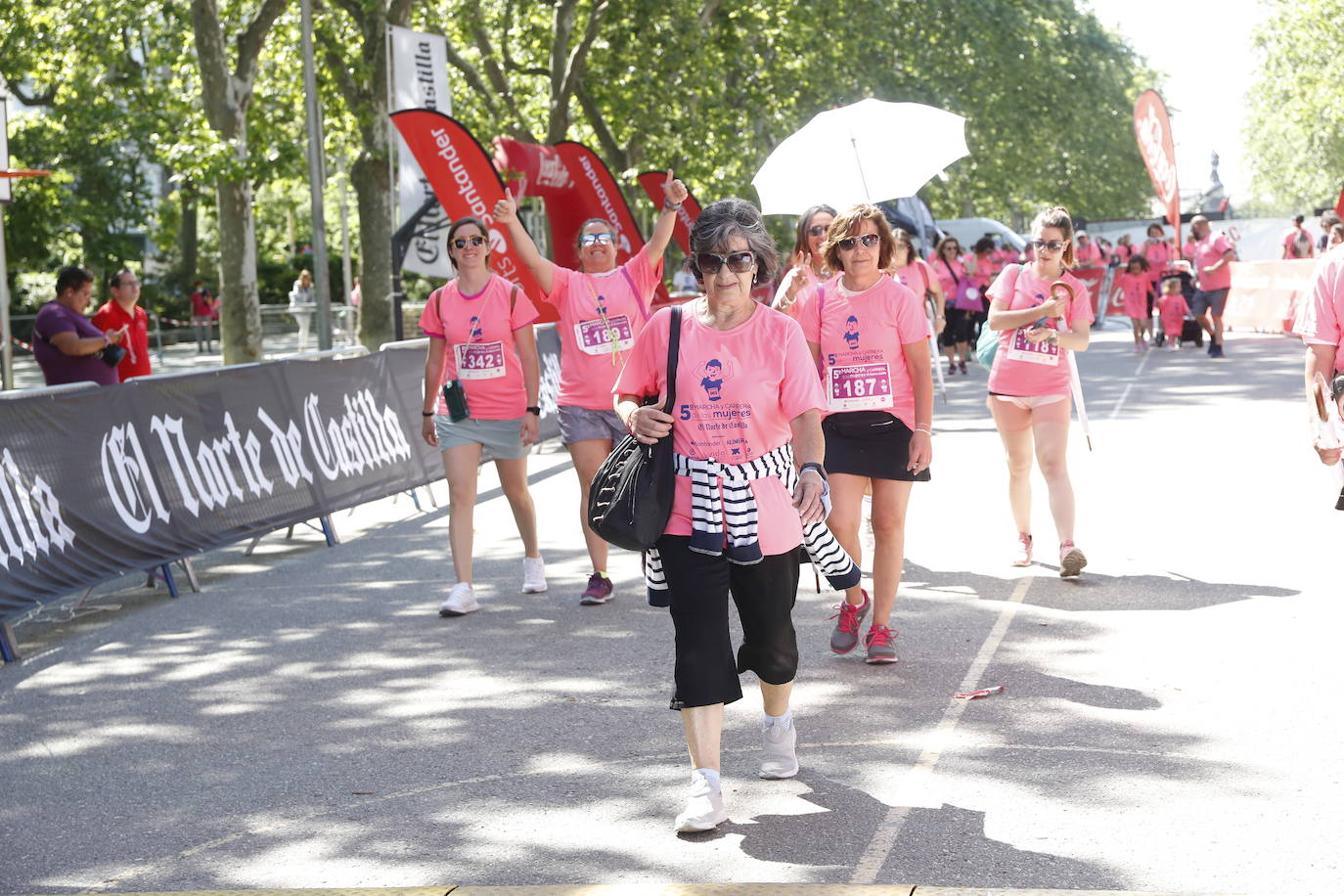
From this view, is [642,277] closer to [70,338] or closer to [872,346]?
[872,346]

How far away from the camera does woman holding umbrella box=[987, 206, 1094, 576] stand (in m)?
8.39

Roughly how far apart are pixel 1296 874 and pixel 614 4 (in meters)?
26.6

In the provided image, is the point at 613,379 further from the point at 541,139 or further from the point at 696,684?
the point at 541,139

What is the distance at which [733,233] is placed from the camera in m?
4.93

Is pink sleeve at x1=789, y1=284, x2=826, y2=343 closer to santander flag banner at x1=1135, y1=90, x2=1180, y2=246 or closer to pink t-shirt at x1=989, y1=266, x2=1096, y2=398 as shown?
pink t-shirt at x1=989, y1=266, x2=1096, y2=398

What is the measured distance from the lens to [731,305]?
5.00 meters

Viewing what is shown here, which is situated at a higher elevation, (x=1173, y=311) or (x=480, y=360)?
(x=480, y=360)

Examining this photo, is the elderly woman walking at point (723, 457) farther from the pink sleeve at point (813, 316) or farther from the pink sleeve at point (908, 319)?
the pink sleeve at point (813, 316)

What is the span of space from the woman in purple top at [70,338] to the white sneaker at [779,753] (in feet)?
27.3

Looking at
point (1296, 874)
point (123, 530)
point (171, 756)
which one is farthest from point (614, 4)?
point (1296, 874)

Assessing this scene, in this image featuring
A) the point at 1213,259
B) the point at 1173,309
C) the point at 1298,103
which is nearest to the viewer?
the point at 1213,259

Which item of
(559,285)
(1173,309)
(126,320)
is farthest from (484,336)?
(1173,309)

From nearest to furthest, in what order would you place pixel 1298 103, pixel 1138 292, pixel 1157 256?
pixel 1138 292, pixel 1157 256, pixel 1298 103

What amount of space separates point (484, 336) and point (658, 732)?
2956 mm
